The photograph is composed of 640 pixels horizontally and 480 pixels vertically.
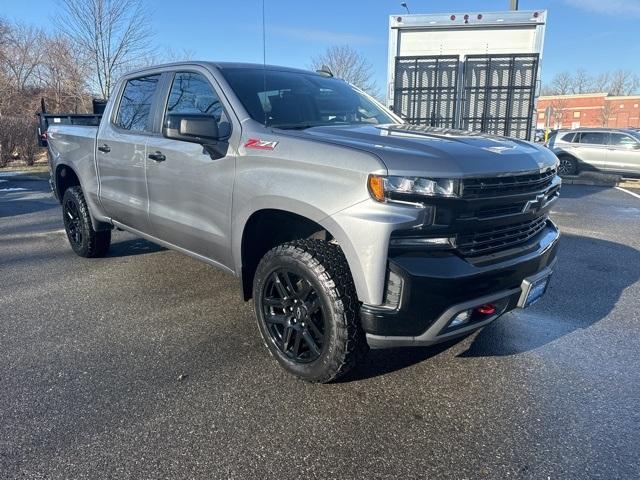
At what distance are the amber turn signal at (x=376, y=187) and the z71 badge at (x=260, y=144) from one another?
77 centimetres

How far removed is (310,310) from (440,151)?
1114 millimetres

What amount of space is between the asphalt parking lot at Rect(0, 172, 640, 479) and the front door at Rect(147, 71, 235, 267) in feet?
2.28

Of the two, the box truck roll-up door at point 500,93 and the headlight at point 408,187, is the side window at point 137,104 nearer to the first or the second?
the headlight at point 408,187

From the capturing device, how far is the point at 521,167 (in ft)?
8.93

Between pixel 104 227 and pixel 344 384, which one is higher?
pixel 104 227

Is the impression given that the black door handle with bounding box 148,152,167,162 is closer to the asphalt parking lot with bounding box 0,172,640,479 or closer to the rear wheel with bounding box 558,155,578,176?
the asphalt parking lot with bounding box 0,172,640,479

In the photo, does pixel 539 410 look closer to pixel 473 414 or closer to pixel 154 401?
pixel 473 414

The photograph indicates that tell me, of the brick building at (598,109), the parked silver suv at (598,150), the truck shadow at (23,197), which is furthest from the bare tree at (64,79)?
the brick building at (598,109)

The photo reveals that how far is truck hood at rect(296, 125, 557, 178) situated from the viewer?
8.00 ft

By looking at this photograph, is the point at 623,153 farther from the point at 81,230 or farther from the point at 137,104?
the point at 81,230

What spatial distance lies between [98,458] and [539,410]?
226cm

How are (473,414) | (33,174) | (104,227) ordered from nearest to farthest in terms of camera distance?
(473,414) < (104,227) < (33,174)

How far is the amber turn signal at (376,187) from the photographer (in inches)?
95.0

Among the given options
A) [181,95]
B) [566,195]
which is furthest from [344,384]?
[566,195]
